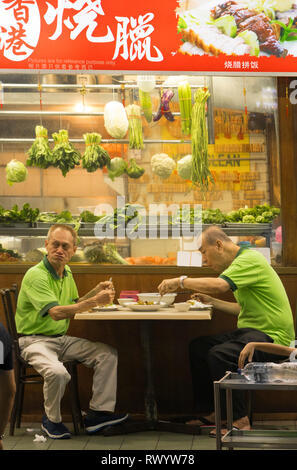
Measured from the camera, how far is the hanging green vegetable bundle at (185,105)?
24.8 ft

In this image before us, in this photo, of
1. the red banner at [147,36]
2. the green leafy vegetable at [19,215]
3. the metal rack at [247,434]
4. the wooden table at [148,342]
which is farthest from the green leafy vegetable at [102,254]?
the metal rack at [247,434]

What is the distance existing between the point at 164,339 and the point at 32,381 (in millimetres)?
1293

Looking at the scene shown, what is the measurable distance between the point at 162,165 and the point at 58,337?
2064 mm

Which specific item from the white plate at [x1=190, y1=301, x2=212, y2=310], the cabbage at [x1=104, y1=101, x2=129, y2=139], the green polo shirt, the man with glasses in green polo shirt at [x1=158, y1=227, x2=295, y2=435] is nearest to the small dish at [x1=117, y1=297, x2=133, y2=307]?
the man with glasses in green polo shirt at [x1=158, y1=227, x2=295, y2=435]

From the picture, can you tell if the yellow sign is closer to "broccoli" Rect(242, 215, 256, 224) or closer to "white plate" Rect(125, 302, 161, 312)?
"broccoli" Rect(242, 215, 256, 224)

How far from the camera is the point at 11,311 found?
6555 mm

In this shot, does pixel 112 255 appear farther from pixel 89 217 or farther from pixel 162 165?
pixel 162 165

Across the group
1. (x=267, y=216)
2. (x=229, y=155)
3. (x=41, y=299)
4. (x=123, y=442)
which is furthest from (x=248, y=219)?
(x=123, y=442)

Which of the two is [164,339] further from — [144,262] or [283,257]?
A: [283,257]

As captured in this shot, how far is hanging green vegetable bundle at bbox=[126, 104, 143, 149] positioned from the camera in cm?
763

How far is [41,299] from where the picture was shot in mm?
6320

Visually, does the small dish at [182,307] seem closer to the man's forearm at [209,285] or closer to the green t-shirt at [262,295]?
the man's forearm at [209,285]

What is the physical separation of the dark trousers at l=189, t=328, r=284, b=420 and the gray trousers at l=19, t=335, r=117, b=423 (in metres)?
0.73

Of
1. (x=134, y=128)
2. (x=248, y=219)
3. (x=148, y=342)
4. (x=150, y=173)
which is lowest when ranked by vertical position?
(x=148, y=342)
